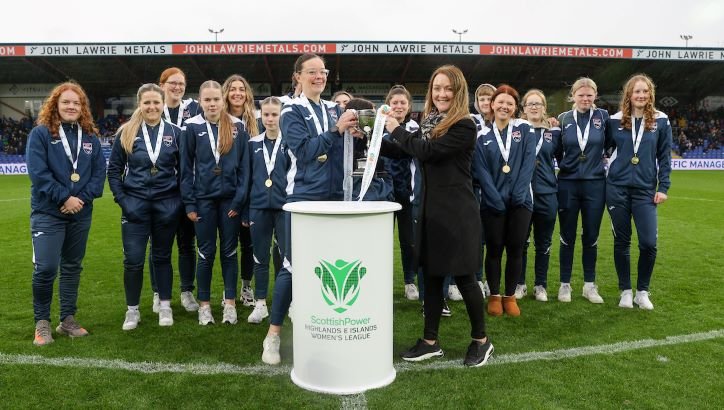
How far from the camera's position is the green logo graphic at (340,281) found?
316cm

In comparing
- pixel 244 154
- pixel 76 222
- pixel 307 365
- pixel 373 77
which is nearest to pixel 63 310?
pixel 76 222

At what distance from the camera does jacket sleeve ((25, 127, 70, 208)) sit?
401 cm

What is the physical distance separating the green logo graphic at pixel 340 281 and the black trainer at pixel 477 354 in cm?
103

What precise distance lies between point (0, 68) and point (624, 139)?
31.3m

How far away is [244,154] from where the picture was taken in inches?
186

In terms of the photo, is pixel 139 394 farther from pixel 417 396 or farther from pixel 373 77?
pixel 373 77

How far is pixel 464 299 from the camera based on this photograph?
3.81 metres

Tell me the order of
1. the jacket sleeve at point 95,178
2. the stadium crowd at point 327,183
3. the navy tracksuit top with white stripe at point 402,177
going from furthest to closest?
the navy tracksuit top with white stripe at point 402,177, the jacket sleeve at point 95,178, the stadium crowd at point 327,183

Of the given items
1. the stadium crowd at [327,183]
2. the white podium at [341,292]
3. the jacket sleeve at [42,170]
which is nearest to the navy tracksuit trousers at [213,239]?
the stadium crowd at [327,183]

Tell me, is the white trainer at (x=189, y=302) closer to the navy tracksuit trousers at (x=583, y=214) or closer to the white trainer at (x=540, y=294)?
the white trainer at (x=540, y=294)

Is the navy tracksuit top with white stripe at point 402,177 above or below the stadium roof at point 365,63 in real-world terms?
below

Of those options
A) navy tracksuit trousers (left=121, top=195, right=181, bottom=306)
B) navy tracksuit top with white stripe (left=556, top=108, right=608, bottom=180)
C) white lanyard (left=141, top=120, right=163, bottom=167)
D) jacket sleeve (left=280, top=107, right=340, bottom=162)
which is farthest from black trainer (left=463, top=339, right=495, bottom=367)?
white lanyard (left=141, top=120, right=163, bottom=167)

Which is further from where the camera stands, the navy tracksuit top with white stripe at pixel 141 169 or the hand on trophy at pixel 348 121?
the navy tracksuit top with white stripe at pixel 141 169

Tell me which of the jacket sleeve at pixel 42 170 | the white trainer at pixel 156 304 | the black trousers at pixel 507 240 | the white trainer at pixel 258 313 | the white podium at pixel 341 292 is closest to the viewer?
the white podium at pixel 341 292
